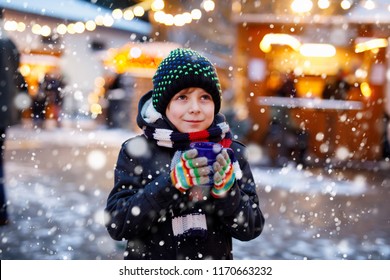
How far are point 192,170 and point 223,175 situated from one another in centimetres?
8

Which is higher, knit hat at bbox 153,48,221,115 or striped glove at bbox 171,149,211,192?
knit hat at bbox 153,48,221,115

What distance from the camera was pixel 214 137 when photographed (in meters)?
1.71

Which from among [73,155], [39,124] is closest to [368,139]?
[73,155]

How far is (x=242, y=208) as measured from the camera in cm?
170

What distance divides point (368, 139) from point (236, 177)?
7.61m

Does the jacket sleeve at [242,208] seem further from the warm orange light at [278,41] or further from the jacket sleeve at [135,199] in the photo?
the warm orange light at [278,41]

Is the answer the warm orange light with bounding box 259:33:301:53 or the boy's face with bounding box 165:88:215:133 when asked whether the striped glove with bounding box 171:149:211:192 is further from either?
the warm orange light with bounding box 259:33:301:53

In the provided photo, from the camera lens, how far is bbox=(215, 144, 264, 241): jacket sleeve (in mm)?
1654

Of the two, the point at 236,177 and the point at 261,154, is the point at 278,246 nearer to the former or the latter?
the point at 236,177

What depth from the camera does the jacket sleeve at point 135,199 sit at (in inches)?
64.9

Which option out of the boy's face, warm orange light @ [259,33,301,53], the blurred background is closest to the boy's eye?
the boy's face

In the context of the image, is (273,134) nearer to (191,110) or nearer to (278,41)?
(278,41)

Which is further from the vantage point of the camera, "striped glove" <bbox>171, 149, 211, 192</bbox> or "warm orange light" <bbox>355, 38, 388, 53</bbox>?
"warm orange light" <bbox>355, 38, 388, 53</bbox>

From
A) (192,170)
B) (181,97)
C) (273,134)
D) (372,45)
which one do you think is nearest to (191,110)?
(181,97)
